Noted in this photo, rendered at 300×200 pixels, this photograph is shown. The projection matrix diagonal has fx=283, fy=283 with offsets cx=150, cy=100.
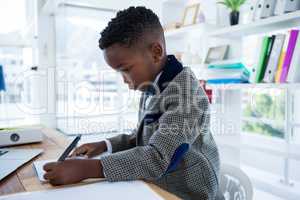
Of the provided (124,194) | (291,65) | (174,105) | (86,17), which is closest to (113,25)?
(174,105)

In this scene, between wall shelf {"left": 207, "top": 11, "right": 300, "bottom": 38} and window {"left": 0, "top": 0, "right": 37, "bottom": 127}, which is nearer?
wall shelf {"left": 207, "top": 11, "right": 300, "bottom": 38}

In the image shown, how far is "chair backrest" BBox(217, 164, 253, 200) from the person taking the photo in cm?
94

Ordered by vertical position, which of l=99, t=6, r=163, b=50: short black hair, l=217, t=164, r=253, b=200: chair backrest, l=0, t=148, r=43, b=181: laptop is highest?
l=99, t=6, r=163, b=50: short black hair

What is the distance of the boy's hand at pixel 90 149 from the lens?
0.87 metres

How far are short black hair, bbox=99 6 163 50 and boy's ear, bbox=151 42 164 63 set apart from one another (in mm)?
44

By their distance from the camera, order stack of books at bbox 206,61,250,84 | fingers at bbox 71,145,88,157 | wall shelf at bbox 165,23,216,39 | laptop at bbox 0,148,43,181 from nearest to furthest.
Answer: laptop at bbox 0,148,43,181 < fingers at bbox 71,145,88,157 < stack of books at bbox 206,61,250,84 < wall shelf at bbox 165,23,216,39

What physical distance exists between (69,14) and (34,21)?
16.4 inches

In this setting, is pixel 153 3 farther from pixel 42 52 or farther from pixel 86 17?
pixel 42 52

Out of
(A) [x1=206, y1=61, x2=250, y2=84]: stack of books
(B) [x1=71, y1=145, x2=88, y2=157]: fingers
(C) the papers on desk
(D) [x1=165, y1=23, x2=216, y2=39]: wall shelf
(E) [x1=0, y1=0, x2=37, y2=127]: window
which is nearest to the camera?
(C) the papers on desk

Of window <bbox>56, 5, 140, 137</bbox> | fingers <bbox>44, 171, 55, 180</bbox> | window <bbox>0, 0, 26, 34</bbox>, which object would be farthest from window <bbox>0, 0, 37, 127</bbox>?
fingers <bbox>44, 171, 55, 180</bbox>

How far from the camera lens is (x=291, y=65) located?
1.27 meters

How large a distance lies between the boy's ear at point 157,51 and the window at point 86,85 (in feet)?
6.03

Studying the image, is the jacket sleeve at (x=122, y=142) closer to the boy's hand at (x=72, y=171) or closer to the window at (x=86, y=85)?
the boy's hand at (x=72, y=171)

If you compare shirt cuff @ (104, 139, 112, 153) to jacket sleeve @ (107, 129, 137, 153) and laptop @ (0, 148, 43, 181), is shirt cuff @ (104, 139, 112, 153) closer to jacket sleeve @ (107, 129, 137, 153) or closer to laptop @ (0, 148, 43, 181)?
jacket sleeve @ (107, 129, 137, 153)
